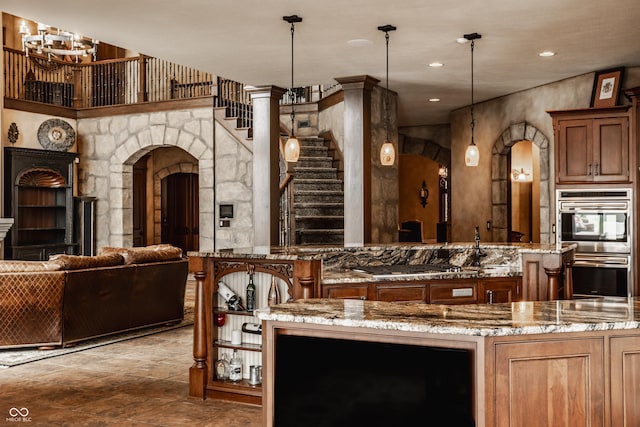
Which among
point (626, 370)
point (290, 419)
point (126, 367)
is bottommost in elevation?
point (126, 367)

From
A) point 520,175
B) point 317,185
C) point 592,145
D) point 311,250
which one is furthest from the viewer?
point 520,175

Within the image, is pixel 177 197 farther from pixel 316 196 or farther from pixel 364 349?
pixel 364 349

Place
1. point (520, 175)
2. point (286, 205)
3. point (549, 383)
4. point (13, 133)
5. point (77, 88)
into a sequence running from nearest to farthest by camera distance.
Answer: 1. point (549, 383)
2. point (286, 205)
3. point (13, 133)
4. point (77, 88)
5. point (520, 175)

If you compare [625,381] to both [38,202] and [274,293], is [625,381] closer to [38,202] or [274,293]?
[274,293]

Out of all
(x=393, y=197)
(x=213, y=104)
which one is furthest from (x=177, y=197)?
(x=393, y=197)

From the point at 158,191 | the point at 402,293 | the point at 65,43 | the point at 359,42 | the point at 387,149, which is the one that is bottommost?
the point at 402,293

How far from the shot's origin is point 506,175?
997 cm

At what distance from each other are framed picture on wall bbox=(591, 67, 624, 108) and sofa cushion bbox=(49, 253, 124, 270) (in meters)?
5.75

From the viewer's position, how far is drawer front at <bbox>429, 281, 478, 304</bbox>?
203 inches

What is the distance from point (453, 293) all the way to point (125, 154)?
343 inches

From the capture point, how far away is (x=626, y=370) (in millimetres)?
2658

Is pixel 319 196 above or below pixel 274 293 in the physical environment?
above

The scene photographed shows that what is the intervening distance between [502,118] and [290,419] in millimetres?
7704

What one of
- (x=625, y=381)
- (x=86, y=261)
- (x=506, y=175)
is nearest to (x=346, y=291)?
(x=625, y=381)
